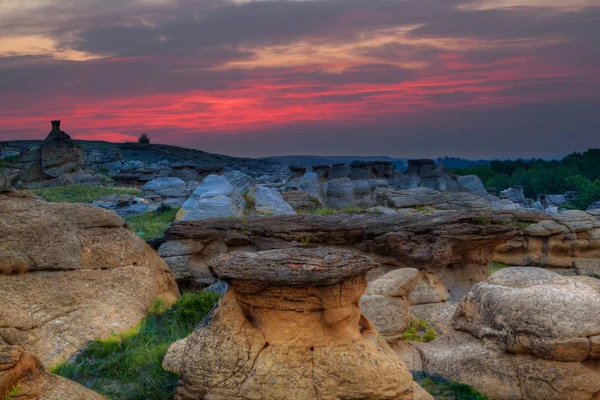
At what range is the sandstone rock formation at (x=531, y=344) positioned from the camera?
927 centimetres

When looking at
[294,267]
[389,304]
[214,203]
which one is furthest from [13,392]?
[214,203]

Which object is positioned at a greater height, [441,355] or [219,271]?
[219,271]

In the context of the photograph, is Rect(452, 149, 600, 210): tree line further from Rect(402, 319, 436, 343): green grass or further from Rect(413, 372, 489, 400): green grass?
Rect(413, 372, 489, 400): green grass

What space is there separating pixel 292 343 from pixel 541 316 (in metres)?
4.30

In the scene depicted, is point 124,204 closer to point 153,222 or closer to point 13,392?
point 153,222

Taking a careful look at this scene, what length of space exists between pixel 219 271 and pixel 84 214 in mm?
6145

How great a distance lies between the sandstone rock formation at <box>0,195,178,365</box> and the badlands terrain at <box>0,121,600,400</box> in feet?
0.09

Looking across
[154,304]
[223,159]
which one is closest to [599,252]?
[154,304]

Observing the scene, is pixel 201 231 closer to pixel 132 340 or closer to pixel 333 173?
pixel 132 340

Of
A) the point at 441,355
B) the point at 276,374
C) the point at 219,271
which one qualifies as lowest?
the point at 441,355

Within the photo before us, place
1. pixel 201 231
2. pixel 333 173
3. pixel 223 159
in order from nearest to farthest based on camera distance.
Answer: pixel 201 231 → pixel 333 173 → pixel 223 159

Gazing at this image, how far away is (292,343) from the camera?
731 cm

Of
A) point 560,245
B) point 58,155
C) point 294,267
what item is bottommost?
point 560,245

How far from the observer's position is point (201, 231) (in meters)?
16.5
